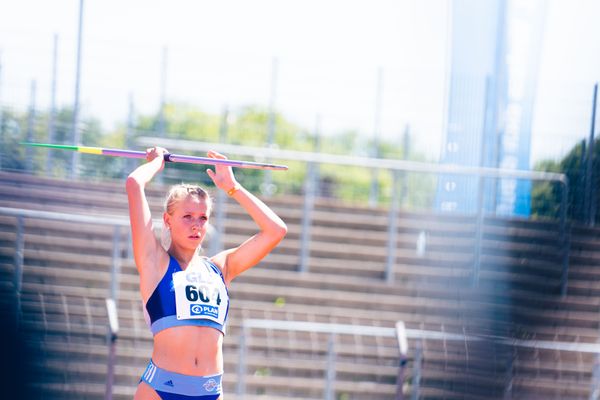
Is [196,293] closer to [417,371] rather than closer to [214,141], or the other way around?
[417,371]

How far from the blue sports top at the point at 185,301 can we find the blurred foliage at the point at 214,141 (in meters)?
2.82

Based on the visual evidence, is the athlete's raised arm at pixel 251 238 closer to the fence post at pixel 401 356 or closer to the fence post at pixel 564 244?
the fence post at pixel 401 356

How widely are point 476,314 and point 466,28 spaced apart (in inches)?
55.6

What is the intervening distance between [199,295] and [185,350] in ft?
0.66

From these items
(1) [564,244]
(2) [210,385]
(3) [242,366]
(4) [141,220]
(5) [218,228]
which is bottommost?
(3) [242,366]

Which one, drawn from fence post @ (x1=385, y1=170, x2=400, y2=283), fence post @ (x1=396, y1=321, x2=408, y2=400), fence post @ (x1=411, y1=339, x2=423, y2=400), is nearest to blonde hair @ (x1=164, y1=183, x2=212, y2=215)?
fence post @ (x1=396, y1=321, x2=408, y2=400)

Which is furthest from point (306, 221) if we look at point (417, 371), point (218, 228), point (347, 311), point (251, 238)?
point (251, 238)

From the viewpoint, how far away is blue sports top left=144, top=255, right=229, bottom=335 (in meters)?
3.73

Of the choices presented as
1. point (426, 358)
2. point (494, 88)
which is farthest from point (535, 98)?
point (426, 358)

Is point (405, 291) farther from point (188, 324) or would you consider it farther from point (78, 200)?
point (188, 324)

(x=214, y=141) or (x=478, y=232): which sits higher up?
(x=214, y=141)

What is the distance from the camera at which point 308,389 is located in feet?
25.2

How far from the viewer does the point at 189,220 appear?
380 centimetres

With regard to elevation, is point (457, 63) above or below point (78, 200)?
above
